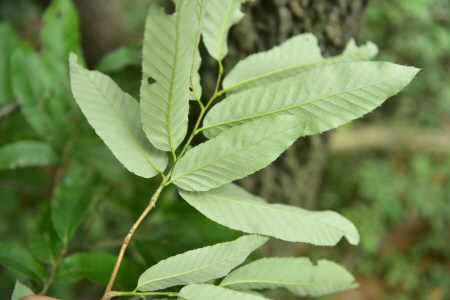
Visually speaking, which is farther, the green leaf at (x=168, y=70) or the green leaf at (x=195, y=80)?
the green leaf at (x=195, y=80)

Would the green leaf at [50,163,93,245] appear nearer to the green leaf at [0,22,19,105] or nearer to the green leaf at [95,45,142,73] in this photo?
the green leaf at [95,45,142,73]

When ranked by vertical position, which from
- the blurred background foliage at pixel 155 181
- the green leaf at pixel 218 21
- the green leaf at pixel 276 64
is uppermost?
the green leaf at pixel 218 21

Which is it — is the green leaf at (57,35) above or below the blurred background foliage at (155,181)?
above

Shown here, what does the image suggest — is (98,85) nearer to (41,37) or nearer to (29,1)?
(41,37)

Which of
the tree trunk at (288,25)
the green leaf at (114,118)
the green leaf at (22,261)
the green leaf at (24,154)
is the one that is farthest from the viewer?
the green leaf at (24,154)

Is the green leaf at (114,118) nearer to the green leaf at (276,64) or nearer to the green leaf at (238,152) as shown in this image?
the green leaf at (238,152)

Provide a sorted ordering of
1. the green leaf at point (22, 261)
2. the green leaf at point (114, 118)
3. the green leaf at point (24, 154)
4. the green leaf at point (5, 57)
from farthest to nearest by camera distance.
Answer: the green leaf at point (5, 57) → the green leaf at point (24, 154) → the green leaf at point (22, 261) → the green leaf at point (114, 118)

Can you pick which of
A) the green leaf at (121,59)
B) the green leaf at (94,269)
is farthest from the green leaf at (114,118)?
the green leaf at (121,59)
